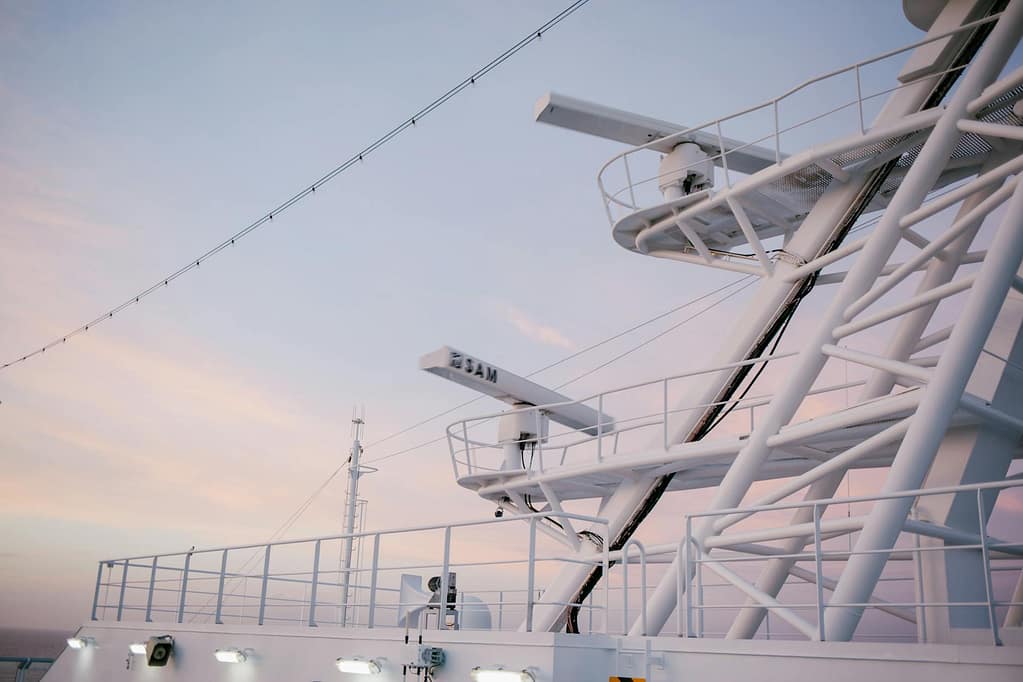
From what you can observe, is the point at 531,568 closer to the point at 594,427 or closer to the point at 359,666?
the point at 359,666

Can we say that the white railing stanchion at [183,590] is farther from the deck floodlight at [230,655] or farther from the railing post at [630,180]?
the railing post at [630,180]

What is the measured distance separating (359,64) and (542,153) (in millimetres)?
4858

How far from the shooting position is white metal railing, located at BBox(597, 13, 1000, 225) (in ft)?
41.0

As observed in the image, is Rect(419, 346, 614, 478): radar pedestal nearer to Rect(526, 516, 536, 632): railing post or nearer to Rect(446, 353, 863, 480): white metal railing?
Rect(446, 353, 863, 480): white metal railing

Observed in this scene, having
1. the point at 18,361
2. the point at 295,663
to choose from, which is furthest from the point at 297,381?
the point at 295,663

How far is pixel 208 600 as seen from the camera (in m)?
23.9

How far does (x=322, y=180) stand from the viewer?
2025 cm

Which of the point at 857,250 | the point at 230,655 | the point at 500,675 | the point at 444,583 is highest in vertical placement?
the point at 857,250

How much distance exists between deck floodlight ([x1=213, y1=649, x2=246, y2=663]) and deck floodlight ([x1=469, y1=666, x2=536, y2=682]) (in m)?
4.91

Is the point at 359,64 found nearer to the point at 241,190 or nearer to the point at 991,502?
the point at 241,190

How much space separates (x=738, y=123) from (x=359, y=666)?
40.7ft

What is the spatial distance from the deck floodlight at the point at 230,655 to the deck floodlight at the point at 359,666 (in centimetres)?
258

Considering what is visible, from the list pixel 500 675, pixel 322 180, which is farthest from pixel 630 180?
pixel 500 675

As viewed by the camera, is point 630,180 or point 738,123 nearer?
point 630,180
